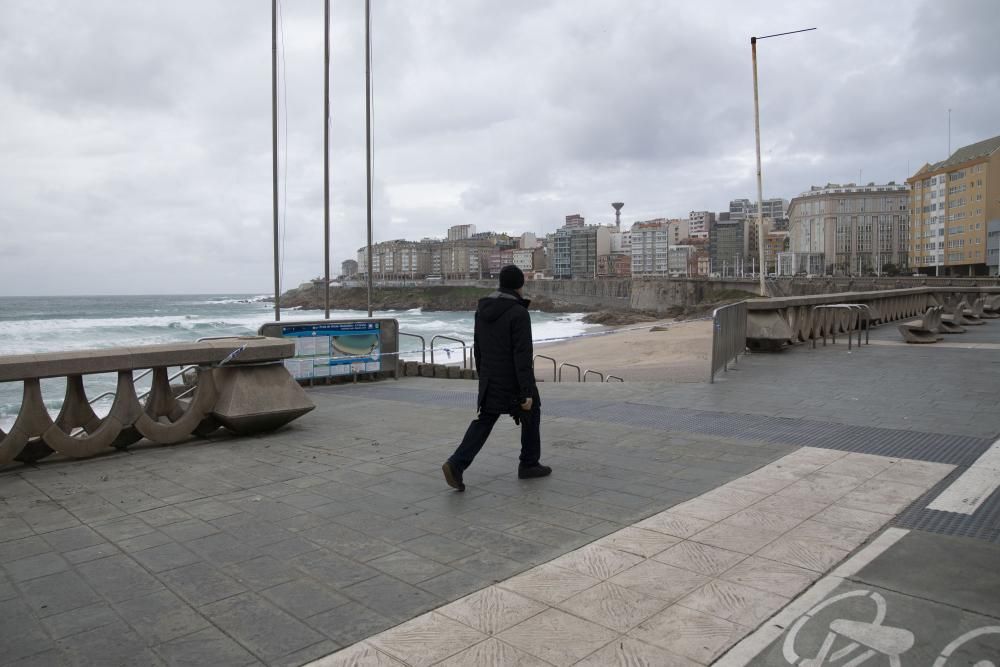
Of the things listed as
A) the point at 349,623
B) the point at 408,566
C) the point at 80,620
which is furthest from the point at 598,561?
the point at 80,620

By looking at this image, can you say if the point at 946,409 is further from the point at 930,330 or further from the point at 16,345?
the point at 16,345

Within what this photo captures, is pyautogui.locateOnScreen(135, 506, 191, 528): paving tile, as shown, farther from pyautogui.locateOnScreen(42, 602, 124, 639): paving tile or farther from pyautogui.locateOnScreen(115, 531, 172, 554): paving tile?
pyautogui.locateOnScreen(42, 602, 124, 639): paving tile

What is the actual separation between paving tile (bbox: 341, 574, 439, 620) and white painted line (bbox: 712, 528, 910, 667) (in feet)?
4.30

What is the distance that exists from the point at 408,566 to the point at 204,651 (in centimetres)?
112

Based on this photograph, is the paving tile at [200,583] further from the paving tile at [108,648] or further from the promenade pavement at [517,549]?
the paving tile at [108,648]

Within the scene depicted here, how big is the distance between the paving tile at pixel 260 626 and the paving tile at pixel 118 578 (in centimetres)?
45

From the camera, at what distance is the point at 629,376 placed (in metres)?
22.0

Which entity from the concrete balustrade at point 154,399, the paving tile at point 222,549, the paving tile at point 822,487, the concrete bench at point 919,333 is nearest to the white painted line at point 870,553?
the paving tile at point 822,487

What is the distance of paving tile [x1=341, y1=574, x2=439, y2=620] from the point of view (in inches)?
128

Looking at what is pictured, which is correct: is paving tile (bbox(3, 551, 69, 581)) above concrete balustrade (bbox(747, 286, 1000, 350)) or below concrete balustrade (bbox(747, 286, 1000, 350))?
below

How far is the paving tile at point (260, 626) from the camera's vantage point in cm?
295

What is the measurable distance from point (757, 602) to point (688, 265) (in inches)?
7792

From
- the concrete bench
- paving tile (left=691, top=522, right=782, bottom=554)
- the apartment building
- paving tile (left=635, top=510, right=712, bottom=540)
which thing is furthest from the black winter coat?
the apartment building

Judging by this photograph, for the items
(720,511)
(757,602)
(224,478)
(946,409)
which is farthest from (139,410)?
(946,409)
